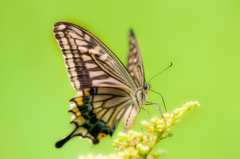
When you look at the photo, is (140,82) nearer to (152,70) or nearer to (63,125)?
(152,70)

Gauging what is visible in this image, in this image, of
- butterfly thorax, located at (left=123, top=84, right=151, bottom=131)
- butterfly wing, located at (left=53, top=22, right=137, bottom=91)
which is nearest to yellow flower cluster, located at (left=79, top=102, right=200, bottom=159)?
butterfly thorax, located at (left=123, top=84, right=151, bottom=131)

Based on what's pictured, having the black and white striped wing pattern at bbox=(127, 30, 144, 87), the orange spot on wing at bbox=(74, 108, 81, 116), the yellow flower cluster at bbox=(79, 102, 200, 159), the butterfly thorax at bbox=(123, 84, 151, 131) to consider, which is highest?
the black and white striped wing pattern at bbox=(127, 30, 144, 87)

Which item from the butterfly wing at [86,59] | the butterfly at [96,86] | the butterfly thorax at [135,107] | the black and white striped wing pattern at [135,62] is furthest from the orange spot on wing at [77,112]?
the black and white striped wing pattern at [135,62]

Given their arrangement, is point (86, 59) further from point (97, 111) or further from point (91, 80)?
point (97, 111)

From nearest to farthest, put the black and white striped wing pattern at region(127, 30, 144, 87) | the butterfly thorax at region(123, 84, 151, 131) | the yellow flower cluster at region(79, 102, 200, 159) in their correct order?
the yellow flower cluster at region(79, 102, 200, 159) < the butterfly thorax at region(123, 84, 151, 131) < the black and white striped wing pattern at region(127, 30, 144, 87)

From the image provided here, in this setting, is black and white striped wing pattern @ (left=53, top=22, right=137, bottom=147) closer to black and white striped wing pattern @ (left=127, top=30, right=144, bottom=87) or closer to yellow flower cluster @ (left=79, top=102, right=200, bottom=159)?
black and white striped wing pattern @ (left=127, top=30, right=144, bottom=87)

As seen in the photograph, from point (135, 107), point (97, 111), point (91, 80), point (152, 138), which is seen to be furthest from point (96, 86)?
point (152, 138)

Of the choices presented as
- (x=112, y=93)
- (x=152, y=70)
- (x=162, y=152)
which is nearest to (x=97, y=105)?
(x=112, y=93)

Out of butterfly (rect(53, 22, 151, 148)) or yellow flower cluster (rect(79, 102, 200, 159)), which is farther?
butterfly (rect(53, 22, 151, 148))
